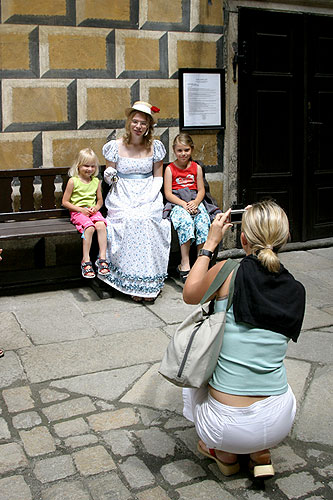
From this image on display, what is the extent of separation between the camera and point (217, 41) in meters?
6.25

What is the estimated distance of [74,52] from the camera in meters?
5.66

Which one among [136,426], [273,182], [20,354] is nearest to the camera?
[136,426]

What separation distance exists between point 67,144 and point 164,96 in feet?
3.38

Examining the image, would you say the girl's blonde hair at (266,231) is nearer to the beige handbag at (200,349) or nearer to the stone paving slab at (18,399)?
the beige handbag at (200,349)

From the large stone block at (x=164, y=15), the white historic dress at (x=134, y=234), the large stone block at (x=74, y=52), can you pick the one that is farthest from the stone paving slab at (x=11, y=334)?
the large stone block at (x=164, y=15)

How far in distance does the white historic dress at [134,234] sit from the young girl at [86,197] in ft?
0.28

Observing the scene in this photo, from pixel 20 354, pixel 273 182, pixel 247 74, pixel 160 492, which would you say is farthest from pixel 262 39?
pixel 160 492

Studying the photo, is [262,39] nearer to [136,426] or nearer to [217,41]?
[217,41]

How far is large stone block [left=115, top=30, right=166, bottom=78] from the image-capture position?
5.86 m

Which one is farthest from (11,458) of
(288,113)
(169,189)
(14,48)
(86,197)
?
(288,113)

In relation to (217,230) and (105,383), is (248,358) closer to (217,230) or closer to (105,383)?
(217,230)

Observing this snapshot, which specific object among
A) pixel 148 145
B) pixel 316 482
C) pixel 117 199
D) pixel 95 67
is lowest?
pixel 316 482

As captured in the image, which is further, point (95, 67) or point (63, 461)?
point (95, 67)

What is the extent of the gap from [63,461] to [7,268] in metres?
3.13
